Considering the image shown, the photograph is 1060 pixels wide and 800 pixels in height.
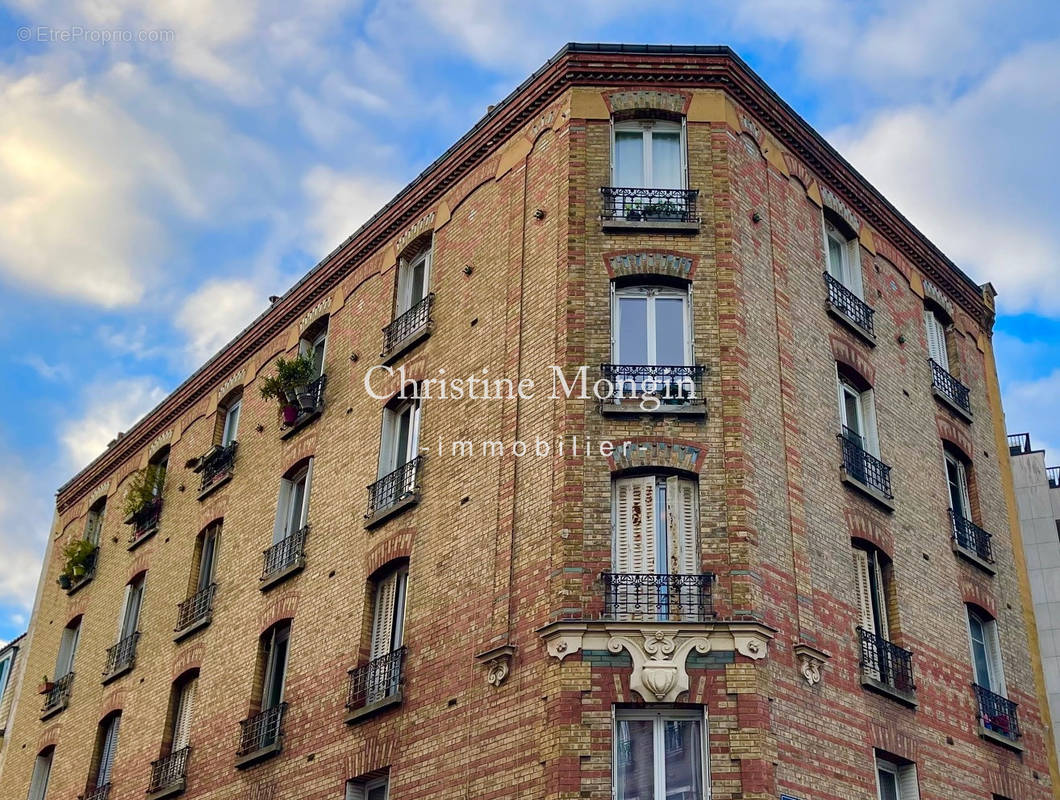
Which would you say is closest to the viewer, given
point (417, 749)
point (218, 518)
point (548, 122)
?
point (417, 749)

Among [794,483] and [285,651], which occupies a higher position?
[794,483]

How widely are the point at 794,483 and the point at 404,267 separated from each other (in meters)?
9.20

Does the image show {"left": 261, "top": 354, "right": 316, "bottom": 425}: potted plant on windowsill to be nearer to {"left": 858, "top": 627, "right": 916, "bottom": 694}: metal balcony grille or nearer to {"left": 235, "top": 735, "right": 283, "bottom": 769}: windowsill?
{"left": 235, "top": 735, "right": 283, "bottom": 769}: windowsill

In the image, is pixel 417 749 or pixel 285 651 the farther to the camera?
pixel 285 651

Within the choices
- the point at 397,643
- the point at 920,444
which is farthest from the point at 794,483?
the point at 397,643

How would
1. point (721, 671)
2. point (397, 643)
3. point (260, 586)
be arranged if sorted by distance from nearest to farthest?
point (721, 671) → point (397, 643) → point (260, 586)

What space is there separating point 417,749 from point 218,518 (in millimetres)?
9567

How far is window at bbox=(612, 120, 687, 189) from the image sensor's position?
20312 millimetres

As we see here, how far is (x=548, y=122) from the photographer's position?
69.1 feet

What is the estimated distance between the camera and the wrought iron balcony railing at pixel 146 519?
27719 mm

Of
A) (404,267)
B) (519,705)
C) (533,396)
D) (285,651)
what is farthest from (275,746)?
(404,267)

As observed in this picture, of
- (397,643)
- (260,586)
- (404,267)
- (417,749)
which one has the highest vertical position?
(404,267)

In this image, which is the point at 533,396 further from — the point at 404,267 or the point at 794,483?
the point at 404,267

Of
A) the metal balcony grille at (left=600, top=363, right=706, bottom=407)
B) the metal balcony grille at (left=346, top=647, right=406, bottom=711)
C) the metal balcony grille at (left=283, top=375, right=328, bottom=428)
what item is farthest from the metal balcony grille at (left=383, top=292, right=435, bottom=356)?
the metal balcony grille at (left=346, top=647, right=406, bottom=711)
